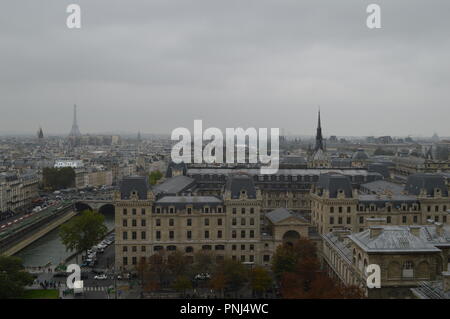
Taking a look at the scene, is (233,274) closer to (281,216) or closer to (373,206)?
(281,216)

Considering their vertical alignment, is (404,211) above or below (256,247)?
above

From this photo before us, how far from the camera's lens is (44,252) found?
70375 mm

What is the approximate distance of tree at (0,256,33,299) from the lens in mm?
41281

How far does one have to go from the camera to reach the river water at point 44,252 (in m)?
64.7

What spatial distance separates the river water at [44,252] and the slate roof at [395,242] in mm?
42650

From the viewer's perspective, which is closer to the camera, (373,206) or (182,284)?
(182,284)

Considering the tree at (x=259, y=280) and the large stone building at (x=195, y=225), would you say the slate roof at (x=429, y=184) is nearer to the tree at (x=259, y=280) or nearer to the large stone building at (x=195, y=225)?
the large stone building at (x=195, y=225)

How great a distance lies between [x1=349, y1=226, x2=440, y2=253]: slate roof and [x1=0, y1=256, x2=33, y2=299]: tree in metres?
29.4

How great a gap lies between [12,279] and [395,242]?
33.0 m

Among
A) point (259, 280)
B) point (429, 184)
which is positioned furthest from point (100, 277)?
point (429, 184)
